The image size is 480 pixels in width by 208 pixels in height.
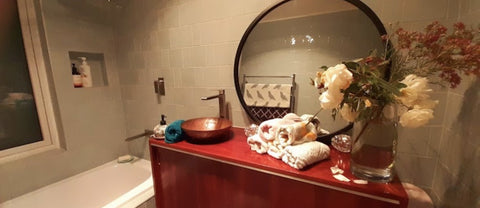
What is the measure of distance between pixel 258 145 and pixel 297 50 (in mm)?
515

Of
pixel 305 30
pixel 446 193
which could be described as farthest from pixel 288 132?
pixel 446 193

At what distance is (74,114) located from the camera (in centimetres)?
154

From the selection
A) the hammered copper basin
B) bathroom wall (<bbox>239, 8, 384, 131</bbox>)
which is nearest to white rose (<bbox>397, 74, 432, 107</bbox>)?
bathroom wall (<bbox>239, 8, 384, 131</bbox>)

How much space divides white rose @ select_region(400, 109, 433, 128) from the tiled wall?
305 mm

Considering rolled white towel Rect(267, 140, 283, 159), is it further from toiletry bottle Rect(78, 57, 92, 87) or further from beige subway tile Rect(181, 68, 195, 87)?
toiletry bottle Rect(78, 57, 92, 87)

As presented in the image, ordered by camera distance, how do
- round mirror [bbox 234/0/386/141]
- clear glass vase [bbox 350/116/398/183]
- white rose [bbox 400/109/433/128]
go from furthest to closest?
round mirror [bbox 234/0/386/141], clear glass vase [bbox 350/116/398/183], white rose [bbox 400/109/433/128]

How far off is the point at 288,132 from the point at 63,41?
5.76 feet

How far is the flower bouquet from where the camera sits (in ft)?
1.67

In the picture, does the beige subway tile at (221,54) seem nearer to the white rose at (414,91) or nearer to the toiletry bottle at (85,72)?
the white rose at (414,91)

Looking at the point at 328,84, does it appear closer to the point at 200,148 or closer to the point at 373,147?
the point at 373,147

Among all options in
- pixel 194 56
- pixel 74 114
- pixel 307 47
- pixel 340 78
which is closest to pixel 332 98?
pixel 340 78

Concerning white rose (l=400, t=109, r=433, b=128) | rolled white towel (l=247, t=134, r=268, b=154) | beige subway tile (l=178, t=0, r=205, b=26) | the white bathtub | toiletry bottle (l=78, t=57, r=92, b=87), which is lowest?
the white bathtub

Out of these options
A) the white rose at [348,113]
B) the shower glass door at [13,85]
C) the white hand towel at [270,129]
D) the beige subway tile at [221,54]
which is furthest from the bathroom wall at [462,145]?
the shower glass door at [13,85]

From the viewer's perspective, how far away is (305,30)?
3.13 ft
